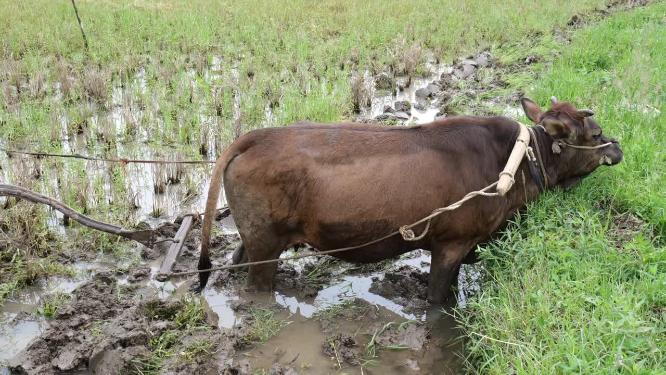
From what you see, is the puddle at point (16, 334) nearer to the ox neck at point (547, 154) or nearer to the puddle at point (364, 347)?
the puddle at point (364, 347)

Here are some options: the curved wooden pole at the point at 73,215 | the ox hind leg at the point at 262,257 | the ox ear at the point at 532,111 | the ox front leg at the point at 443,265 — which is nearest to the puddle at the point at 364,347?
the ox front leg at the point at 443,265

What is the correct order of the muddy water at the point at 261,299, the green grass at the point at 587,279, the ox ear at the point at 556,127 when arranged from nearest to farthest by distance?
the green grass at the point at 587,279, the muddy water at the point at 261,299, the ox ear at the point at 556,127

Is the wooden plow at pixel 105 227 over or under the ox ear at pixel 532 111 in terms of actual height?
under

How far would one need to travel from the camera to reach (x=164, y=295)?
4734 mm

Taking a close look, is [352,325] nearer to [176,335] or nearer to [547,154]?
[176,335]

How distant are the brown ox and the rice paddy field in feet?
1.10

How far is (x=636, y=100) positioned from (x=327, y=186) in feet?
13.8

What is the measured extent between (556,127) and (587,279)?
1288 mm

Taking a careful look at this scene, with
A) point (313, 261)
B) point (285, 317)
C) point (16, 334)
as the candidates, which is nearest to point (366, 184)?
point (285, 317)

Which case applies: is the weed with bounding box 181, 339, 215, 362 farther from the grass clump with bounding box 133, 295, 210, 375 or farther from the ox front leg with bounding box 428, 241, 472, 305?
the ox front leg with bounding box 428, 241, 472, 305

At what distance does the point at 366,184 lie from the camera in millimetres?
4023

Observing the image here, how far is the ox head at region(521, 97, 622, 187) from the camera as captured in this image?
4.37 meters

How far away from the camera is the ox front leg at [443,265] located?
425cm

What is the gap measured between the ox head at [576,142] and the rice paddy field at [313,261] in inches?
11.2
